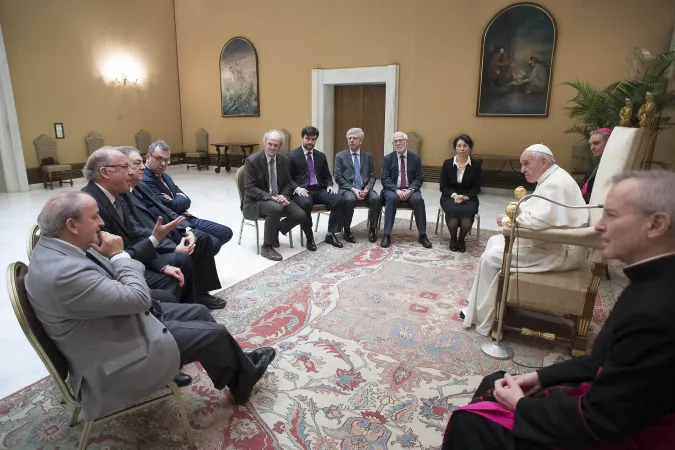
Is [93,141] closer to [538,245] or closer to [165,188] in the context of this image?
[165,188]

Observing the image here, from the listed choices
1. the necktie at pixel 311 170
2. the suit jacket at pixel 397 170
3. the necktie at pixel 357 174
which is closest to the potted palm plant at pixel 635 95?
the suit jacket at pixel 397 170

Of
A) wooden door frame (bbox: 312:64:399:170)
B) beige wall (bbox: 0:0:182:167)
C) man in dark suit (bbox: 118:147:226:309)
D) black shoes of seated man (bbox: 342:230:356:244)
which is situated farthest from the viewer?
wooden door frame (bbox: 312:64:399:170)

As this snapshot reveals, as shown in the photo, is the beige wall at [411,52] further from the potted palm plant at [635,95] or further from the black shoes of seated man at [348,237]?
the black shoes of seated man at [348,237]

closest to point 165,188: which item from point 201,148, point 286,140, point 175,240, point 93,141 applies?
point 175,240

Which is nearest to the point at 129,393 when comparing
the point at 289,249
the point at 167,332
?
the point at 167,332

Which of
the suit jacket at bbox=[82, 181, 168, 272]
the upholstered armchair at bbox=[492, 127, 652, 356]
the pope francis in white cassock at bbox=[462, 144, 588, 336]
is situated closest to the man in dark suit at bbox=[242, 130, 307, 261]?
the suit jacket at bbox=[82, 181, 168, 272]

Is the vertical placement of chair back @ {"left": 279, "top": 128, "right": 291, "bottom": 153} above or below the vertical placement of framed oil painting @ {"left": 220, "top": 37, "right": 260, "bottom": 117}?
below

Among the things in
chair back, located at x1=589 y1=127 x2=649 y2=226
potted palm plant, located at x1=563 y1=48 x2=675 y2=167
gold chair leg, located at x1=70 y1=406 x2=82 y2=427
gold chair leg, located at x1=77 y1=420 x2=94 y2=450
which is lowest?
gold chair leg, located at x1=70 y1=406 x2=82 y2=427

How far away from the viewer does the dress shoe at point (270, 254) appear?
4.83 m

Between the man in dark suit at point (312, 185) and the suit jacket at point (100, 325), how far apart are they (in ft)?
10.9

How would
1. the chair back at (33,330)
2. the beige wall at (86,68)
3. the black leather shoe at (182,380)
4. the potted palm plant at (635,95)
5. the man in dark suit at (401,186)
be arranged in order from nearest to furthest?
1. the chair back at (33,330)
2. the black leather shoe at (182,380)
3. the man in dark suit at (401,186)
4. the potted palm plant at (635,95)
5. the beige wall at (86,68)

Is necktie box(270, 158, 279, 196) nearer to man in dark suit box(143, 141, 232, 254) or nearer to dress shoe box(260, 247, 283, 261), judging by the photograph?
dress shoe box(260, 247, 283, 261)

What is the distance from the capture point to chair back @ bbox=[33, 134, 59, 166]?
9125 mm

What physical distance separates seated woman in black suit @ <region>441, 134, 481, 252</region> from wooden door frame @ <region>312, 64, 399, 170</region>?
4197 millimetres
